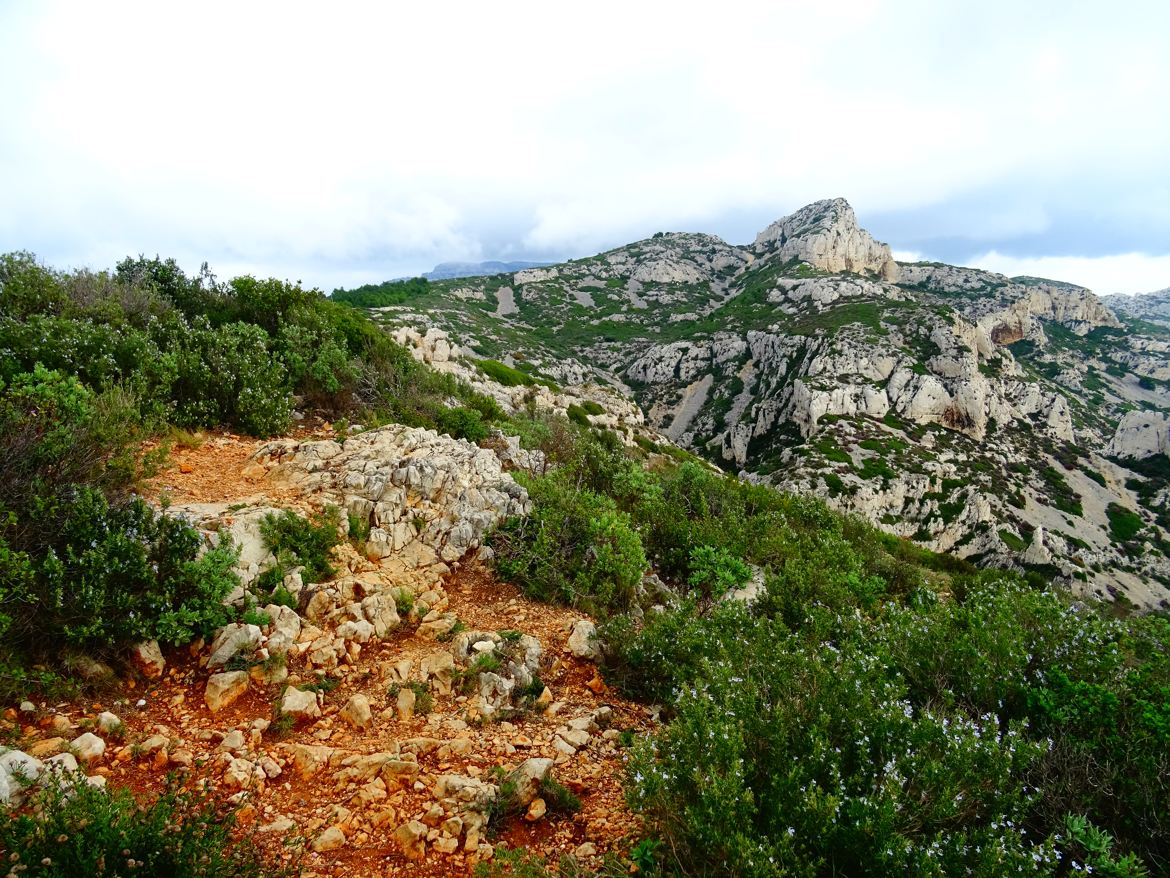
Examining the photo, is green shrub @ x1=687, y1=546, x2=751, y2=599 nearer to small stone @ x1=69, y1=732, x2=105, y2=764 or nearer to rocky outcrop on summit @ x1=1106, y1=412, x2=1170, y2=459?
small stone @ x1=69, y1=732, x2=105, y2=764

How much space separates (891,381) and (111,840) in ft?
321

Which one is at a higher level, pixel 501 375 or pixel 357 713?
pixel 501 375

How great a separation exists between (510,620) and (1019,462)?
9770 centimetres

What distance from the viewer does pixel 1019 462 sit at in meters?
78.2

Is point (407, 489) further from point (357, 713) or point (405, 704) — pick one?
point (357, 713)

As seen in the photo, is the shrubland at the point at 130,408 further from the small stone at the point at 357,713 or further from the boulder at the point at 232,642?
the small stone at the point at 357,713

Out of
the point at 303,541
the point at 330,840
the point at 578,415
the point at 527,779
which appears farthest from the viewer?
the point at 578,415

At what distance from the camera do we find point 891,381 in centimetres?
8431

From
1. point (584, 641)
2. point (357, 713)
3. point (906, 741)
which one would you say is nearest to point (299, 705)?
point (357, 713)

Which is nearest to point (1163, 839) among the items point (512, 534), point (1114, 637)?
point (1114, 637)

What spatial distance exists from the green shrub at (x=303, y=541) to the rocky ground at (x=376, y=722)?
224mm

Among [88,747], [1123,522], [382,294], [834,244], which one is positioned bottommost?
[1123,522]

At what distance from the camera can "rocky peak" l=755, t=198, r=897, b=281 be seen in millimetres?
150000

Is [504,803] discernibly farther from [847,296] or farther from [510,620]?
[847,296]
